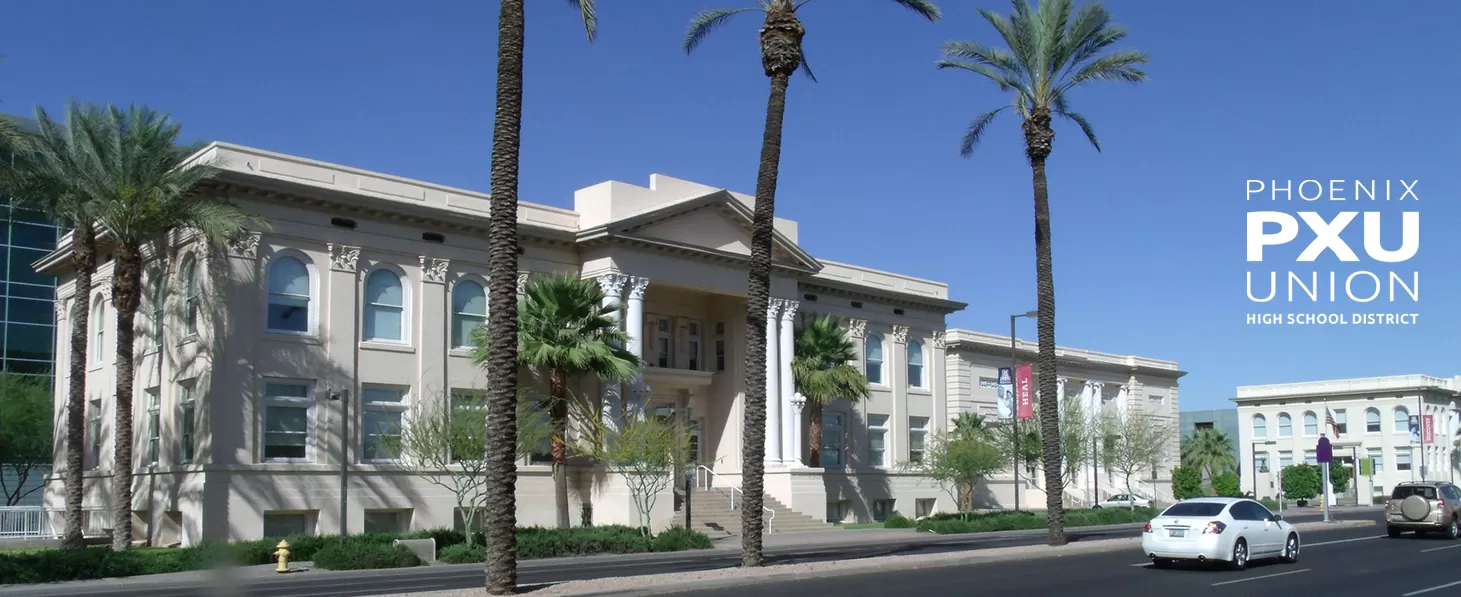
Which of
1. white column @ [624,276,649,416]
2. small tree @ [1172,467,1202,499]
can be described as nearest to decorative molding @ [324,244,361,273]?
white column @ [624,276,649,416]

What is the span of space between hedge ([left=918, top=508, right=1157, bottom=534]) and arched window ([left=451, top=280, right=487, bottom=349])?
16268 millimetres

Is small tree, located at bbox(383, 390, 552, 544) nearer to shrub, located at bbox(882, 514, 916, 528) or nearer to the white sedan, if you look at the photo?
shrub, located at bbox(882, 514, 916, 528)

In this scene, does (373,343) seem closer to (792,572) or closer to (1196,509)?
(792,572)

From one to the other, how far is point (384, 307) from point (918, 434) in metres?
25.9

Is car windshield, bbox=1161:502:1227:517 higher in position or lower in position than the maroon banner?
lower

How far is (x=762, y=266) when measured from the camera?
24984 millimetres

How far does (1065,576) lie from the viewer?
22781 mm

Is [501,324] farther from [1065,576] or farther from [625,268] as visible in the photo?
[625,268]

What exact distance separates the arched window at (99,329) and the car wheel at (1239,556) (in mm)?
33218

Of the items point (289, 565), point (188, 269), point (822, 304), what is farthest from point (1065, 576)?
point (822, 304)

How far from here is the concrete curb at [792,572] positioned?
19469 mm

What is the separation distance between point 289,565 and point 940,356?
33419 millimetres

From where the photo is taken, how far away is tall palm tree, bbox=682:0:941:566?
2414cm

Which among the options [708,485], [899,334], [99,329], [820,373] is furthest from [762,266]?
[899,334]
